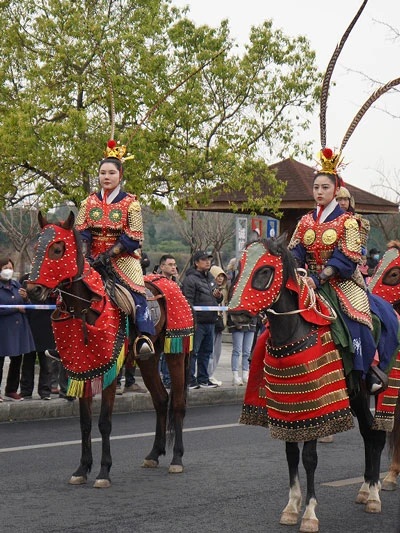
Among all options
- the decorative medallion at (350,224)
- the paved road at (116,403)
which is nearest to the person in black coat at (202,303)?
the paved road at (116,403)

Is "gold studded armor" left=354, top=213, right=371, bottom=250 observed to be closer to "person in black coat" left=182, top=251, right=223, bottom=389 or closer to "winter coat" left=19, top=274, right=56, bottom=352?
"winter coat" left=19, top=274, right=56, bottom=352

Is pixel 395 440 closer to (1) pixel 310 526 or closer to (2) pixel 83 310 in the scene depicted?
(1) pixel 310 526

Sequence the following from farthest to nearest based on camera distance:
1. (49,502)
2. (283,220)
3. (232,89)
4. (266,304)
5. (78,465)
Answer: (283,220) < (232,89) < (78,465) < (49,502) < (266,304)

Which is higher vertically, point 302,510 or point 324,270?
point 324,270

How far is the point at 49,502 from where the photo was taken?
7.58m

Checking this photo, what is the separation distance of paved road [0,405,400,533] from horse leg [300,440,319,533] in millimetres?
130

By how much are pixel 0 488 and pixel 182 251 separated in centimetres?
6007

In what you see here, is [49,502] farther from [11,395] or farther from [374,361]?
[11,395]

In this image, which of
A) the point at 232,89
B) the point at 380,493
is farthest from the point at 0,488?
the point at 232,89

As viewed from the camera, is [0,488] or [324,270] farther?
[0,488]

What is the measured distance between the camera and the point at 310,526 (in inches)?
269

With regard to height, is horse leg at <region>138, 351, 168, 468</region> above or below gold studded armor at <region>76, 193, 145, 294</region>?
below

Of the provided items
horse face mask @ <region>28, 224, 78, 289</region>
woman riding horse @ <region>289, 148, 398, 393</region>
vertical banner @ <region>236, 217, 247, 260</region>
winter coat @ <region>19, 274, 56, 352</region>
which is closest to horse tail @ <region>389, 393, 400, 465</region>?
woman riding horse @ <region>289, 148, 398, 393</region>

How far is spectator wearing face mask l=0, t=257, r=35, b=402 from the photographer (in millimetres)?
12758
